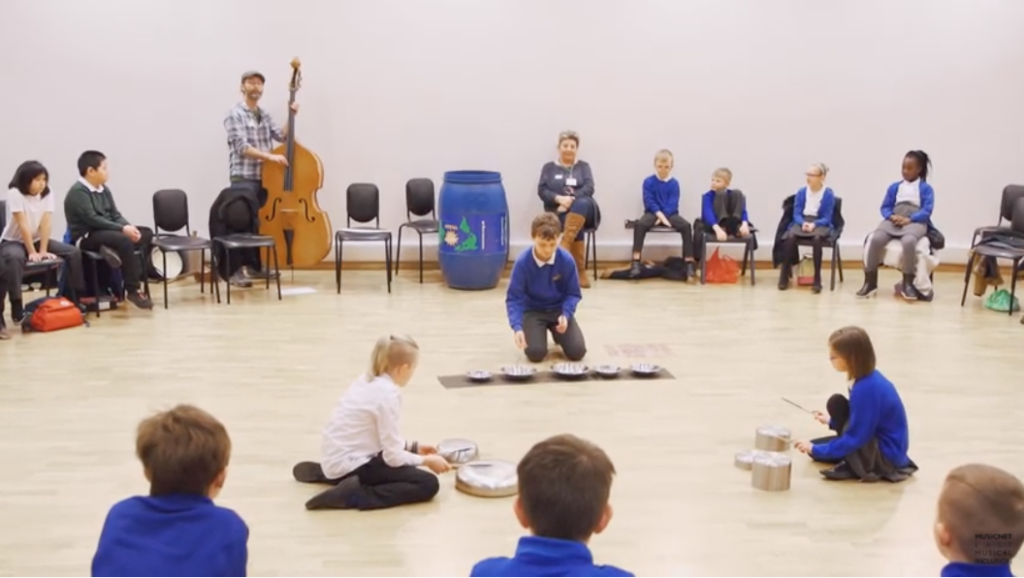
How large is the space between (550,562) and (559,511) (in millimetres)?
99

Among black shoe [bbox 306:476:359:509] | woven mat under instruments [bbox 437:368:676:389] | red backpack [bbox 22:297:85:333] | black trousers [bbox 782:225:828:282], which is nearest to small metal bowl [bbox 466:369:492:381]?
woven mat under instruments [bbox 437:368:676:389]

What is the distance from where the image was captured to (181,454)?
2404mm

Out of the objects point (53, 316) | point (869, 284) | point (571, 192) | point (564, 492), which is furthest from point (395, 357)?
point (869, 284)

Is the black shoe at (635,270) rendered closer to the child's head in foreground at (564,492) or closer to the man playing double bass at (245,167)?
the man playing double bass at (245,167)

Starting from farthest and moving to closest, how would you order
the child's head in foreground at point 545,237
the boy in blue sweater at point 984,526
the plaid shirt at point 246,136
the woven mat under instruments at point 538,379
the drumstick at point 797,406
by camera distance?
the plaid shirt at point 246,136
the child's head in foreground at point 545,237
the woven mat under instruments at point 538,379
the drumstick at point 797,406
the boy in blue sweater at point 984,526

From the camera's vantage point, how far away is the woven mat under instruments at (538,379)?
5.89 metres

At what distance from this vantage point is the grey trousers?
8.35 metres

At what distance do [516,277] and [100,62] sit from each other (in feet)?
14.9

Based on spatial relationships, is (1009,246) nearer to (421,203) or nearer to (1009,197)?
(1009,197)

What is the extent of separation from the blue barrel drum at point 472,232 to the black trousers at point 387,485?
4.46 m

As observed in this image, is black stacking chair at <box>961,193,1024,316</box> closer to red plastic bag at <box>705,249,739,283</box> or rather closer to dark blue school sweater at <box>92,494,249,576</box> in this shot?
red plastic bag at <box>705,249,739,283</box>

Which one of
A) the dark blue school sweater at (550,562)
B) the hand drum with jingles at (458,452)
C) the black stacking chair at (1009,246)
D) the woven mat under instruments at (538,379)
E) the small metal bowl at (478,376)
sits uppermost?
the black stacking chair at (1009,246)

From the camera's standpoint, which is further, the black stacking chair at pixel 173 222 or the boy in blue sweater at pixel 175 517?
the black stacking chair at pixel 173 222

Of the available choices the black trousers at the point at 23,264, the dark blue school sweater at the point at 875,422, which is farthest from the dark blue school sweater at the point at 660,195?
the dark blue school sweater at the point at 875,422
